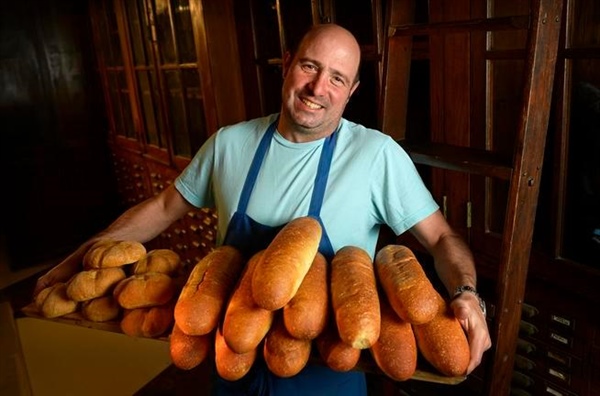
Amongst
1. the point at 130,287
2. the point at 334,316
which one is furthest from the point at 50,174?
the point at 334,316

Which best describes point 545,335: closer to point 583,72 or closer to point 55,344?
point 583,72

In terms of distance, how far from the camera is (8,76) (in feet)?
13.4

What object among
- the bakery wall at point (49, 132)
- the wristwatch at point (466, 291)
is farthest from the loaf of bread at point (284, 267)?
the bakery wall at point (49, 132)

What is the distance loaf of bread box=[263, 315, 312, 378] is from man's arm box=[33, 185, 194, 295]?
650 mm

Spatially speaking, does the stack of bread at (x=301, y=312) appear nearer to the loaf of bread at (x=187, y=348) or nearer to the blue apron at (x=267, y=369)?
the loaf of bread at (x=187, y=348)

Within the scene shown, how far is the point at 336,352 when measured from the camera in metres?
0.86

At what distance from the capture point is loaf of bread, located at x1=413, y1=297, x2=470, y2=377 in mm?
840

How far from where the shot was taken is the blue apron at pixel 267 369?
1194 mm

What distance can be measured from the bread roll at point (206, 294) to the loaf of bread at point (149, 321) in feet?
0.30

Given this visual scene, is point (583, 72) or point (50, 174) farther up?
point (583, 72)

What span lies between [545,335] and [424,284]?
86 cm

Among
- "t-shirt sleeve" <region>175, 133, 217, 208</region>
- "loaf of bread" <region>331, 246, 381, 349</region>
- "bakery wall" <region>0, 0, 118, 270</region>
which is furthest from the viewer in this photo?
"bakery wall" <region>0, 0, 118, 270</region>

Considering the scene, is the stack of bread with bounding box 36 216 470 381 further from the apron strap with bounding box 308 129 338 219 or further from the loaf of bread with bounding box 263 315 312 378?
the apron strap with bounding box 308 129 338 219

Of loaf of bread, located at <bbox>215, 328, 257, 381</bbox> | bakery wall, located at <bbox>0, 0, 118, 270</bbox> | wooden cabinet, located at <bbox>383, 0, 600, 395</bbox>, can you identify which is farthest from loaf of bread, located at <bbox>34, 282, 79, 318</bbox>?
bakery wall, located at <bbox>0, 0, 118, 270</bbox>
